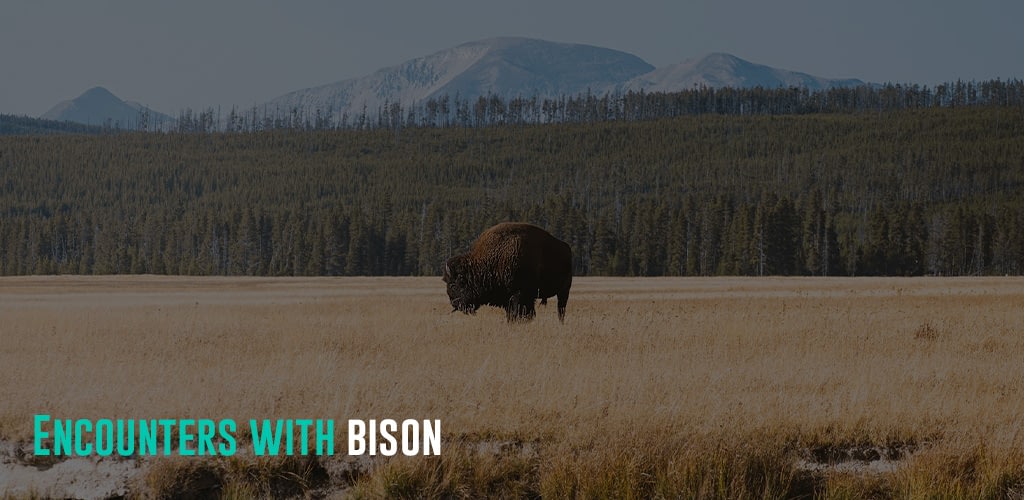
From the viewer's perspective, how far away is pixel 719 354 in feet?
55.6

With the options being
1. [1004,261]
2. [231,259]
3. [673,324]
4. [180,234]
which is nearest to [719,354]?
[673,324]

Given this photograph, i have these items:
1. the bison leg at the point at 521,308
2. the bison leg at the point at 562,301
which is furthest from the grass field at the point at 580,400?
the bison leg at the point at 562,301

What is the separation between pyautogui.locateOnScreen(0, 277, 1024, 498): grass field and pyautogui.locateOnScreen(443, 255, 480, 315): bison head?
136cm

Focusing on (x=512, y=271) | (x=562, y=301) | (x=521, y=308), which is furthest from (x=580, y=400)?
(x=562, y=301)

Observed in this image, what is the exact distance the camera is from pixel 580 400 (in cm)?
1188

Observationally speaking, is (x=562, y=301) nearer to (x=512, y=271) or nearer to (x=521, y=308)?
(x=521, y=308)

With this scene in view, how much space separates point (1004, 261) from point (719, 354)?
11613cm

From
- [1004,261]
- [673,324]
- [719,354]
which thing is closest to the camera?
[719,354]

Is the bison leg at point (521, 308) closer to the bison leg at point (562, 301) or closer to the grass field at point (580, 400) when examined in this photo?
the grass field at point (580, 400)

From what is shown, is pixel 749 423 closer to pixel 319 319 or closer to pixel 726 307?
pixel 319 319

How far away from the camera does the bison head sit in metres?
22.2

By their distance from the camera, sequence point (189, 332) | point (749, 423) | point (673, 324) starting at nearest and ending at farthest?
point (749, 423) < point (189, 332) < point (673, 324)

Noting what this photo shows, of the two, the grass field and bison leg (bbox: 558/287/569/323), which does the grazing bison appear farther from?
the grass field

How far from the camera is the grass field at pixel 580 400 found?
936 cm
